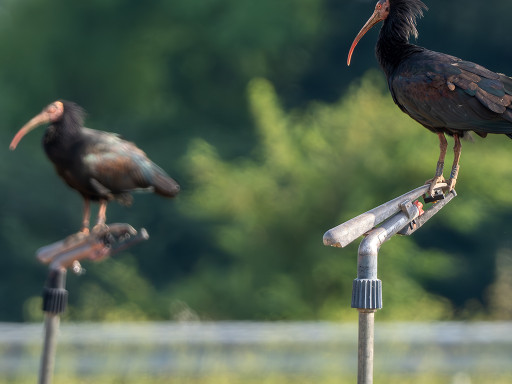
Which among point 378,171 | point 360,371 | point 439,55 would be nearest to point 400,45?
point 439,55

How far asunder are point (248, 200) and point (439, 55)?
678cm

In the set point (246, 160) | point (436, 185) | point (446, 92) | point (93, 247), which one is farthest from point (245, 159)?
point (436, 185)

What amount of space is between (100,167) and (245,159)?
6.13 m

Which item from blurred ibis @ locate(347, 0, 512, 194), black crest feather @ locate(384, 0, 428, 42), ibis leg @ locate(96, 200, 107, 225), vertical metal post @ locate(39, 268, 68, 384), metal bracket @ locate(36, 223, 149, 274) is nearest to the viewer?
blurred ibis @ locate(347, 0, 512, 194)

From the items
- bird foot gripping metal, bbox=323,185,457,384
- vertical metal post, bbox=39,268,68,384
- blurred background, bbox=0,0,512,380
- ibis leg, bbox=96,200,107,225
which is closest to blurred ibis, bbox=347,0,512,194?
bird foot gripping metal, bbox=323,185,457,384

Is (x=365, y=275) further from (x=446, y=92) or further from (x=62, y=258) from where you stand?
(x=62, y=258)

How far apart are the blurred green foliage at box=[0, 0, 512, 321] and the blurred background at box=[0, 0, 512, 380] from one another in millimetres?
21

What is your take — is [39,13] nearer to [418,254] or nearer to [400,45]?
[418,254]

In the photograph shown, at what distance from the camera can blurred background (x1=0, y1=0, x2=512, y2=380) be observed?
1083 centimetres

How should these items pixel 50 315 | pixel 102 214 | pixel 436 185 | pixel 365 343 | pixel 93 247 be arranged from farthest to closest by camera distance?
pixel 102 214 < pixel 93 247 < pixel 50 315 < pixel 436 185 < pixel 365 343

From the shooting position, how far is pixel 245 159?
41.1ft

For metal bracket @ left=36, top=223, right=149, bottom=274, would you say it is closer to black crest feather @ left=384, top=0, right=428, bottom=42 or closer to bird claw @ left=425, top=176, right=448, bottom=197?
bird claw @ left=425, top=176, right=448, bottom=197

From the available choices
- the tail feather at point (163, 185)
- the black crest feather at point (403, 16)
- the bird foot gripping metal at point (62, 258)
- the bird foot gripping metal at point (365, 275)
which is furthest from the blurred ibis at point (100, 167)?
the bird foot gripping metal at point (365, 275)

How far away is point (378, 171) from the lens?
1088 cm
